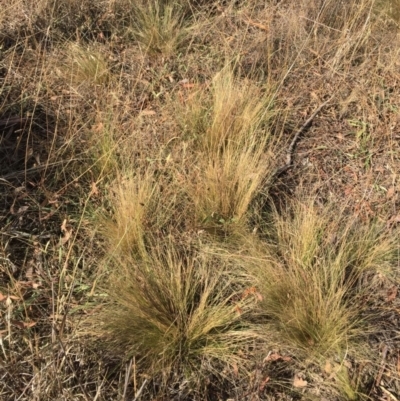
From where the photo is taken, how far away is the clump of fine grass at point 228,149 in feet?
7.11

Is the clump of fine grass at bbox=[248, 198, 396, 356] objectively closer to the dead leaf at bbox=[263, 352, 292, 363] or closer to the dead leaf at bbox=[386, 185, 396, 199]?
the dead leaf at bbox=[263, 352, 292, 363]

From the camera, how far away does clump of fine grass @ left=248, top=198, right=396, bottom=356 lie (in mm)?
1750

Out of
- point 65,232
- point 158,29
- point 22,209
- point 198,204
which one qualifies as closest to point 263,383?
point 198,204

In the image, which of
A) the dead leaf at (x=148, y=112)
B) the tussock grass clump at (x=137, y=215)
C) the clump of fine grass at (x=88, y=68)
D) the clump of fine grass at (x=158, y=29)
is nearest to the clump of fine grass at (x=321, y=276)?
the tussock grass clump at (x=137, y=215)

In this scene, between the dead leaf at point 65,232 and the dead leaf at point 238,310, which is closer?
the dead leaf at point 238,310

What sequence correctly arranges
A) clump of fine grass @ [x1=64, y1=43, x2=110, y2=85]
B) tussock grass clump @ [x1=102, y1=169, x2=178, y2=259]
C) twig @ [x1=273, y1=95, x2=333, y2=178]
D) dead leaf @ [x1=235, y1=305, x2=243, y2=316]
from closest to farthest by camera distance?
dead leaf @ [x1=235, y1=305, x2=243, y2=316] < tussock grass clump @ [x1=102, y1=169, x2=178, y2=259] < twig @ [x1=273, y1=95, x2=333, y2=178] < clump of fine grass @ [x1=64, y1=43, x2=110, y2=85]

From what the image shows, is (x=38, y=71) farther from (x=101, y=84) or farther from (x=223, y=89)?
(x=223, y=89)

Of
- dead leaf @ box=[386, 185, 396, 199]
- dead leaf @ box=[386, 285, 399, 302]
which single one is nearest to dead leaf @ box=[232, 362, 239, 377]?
dead leaf @ box=[386, 285, 399, 302]

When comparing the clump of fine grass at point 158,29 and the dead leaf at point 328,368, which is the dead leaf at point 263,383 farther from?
the clump of fine grass at point 158,29

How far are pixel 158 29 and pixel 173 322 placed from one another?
6.72ft

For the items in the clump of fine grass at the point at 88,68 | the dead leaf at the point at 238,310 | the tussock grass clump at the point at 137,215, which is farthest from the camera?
the clump of fine grass at the point at 88,68

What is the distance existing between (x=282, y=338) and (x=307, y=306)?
0.14 metres

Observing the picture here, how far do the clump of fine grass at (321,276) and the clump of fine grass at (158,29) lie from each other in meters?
1.51

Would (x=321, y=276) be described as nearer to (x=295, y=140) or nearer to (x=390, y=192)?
(x=390, y=192)
